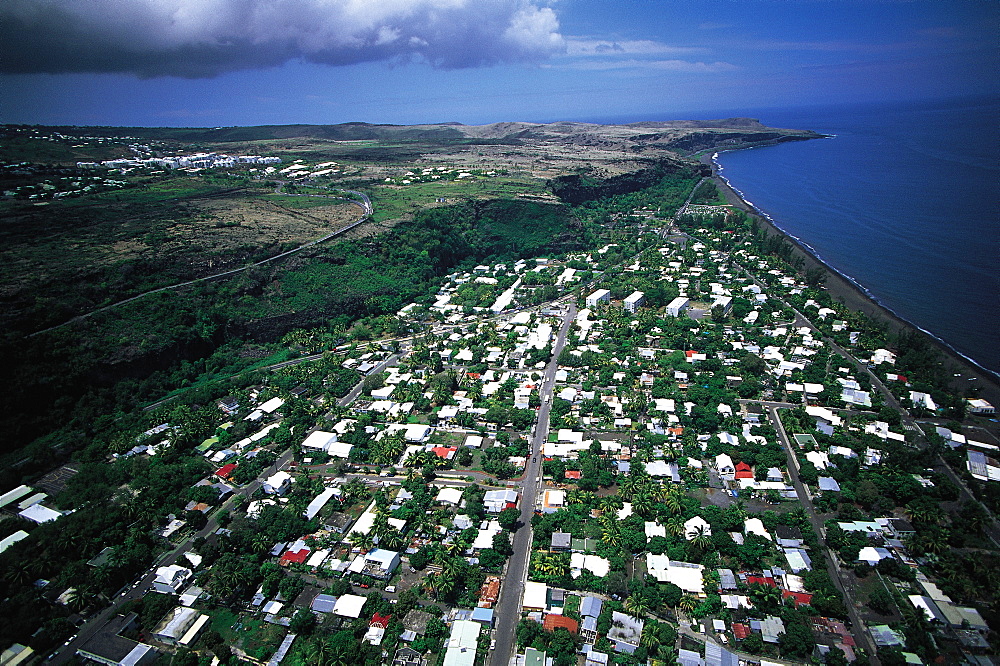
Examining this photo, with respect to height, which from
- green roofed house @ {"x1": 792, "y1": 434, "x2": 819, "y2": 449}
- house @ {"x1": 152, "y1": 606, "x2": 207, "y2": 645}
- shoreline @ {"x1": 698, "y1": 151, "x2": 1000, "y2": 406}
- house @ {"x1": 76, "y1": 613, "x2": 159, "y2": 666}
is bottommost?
house @ {"x1": 76, "y1": 613, "x2": 159, "y2": 666}

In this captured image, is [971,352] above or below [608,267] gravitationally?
→ below

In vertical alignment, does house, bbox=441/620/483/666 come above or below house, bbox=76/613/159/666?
above

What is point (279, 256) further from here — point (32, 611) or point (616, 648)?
point (616, 648)

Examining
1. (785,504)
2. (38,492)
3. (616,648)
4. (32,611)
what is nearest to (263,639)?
(32,611)

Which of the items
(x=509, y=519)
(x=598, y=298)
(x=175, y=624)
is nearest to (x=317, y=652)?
(x=175, y=624)

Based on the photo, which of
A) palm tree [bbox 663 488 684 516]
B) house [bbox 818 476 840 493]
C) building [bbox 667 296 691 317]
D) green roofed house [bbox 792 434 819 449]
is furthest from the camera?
building [bbox 667 296 691 317]

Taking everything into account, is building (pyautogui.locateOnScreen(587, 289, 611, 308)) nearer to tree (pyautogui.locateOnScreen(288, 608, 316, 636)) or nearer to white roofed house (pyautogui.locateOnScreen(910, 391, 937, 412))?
white roofed house (pyautogui.locateOnScreen(910, 391, 937, 412))

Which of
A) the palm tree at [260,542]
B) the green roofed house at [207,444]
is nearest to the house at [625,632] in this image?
the palm tree at [260,542]

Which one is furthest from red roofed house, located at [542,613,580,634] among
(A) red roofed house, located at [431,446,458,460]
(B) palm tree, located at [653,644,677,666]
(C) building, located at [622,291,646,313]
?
(C) building, located at [622,291,646,313]

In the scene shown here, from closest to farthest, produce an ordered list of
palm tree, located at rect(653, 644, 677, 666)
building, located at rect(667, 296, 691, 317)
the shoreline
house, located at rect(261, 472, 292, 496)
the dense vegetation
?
palm tree, located at rect(653, 644, 677, 666), house, located at rect(261, 472, 292, 496), the dense vegetation, the shoreline, building, located at rect(667, 296, 691, 317)
